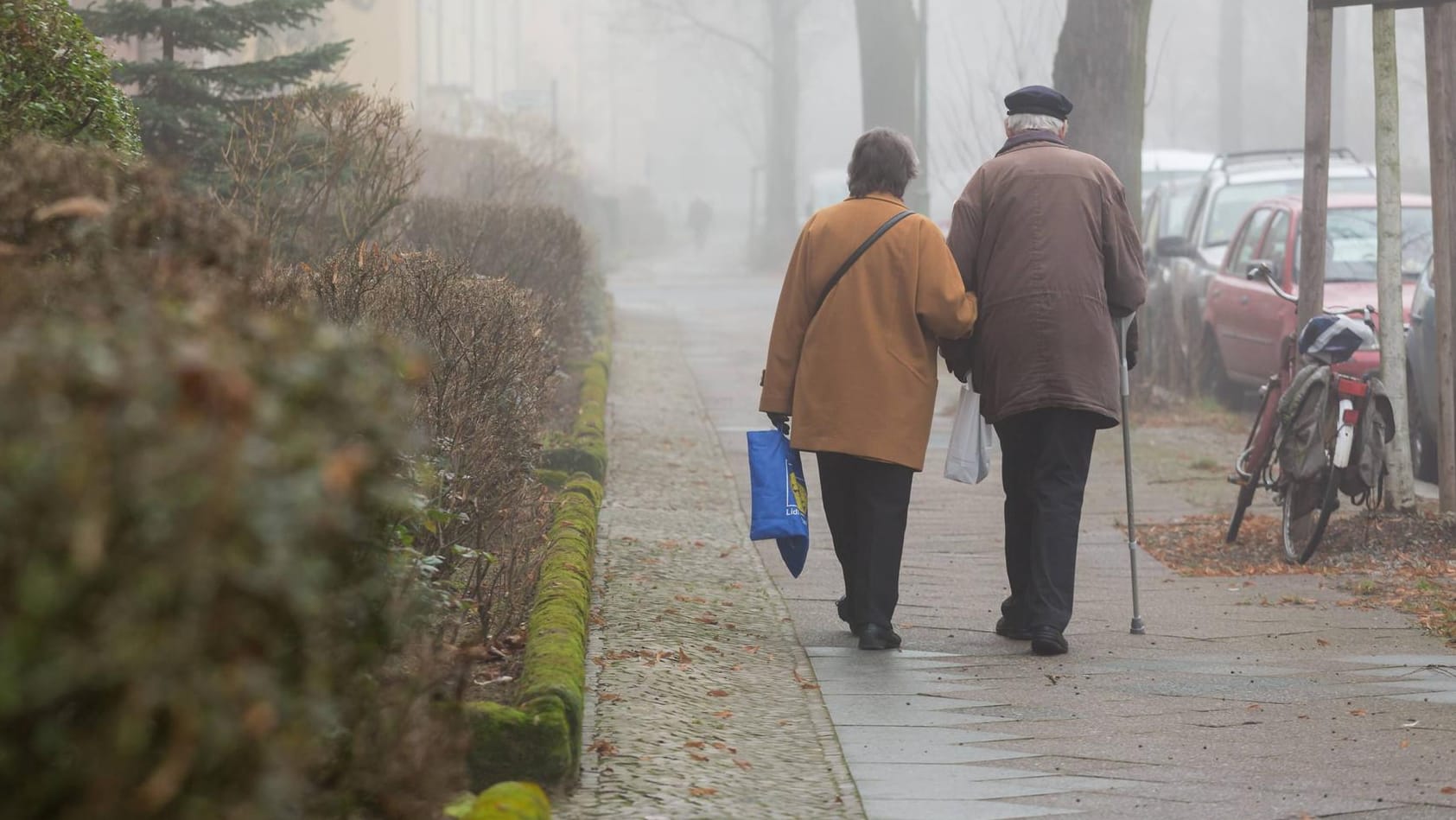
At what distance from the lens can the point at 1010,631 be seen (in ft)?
20.9

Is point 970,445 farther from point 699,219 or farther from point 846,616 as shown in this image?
point 699,219

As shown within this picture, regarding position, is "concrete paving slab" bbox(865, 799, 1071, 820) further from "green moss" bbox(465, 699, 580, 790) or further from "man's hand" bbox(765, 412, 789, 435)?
"man's hand" bbox(765, 412, 789, 435)

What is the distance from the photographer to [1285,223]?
43.1ft

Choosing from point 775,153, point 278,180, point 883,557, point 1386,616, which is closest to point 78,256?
point 883,557

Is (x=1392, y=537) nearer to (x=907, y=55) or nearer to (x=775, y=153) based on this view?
(x=907, y=55)

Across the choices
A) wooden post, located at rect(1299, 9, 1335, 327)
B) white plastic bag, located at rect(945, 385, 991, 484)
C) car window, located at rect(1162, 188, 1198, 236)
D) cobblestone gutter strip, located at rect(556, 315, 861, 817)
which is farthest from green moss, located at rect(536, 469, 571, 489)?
car window, located at rect(1162, 188, 1198, 236)

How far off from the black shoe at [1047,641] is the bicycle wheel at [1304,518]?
6.89ft

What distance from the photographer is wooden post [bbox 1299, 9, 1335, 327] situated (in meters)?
8.28

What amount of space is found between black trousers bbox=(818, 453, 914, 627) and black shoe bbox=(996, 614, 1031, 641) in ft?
1.35

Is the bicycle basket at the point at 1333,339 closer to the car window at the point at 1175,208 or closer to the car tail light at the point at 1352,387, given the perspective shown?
the car tail light at the point at 1352,387

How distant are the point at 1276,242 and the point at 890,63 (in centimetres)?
1461

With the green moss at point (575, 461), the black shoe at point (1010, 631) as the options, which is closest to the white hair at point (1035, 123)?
the black shoe at point (1010, 631)

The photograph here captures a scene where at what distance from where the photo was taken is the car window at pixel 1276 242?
1297 centimetres

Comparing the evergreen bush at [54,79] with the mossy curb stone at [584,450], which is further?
the mossy curb stone at [584,450]
